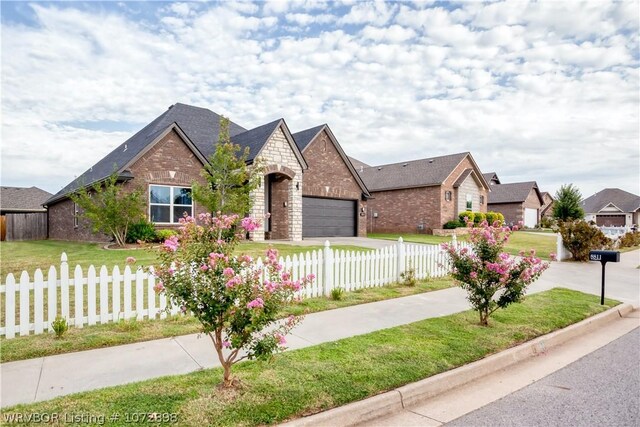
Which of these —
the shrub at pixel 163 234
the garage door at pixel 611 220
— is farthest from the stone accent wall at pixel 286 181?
the garage door at pixel 611 220

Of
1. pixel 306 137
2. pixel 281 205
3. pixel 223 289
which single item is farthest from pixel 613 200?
pixel 223 289

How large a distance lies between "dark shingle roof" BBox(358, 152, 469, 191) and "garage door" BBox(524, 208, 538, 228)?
19197 millimetres

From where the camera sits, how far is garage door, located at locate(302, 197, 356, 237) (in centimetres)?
2239

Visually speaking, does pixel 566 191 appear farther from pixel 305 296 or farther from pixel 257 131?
pixel 305 296

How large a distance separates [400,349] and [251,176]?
1227 cm

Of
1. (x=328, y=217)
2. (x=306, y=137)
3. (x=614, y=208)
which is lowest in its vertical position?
(x=328, y=217)

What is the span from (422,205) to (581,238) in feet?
49.1

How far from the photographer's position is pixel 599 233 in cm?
1567

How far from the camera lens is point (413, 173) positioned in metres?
32.0

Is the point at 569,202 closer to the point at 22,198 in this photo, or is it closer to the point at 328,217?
the point at 328,217

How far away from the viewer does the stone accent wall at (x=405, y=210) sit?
2944 centimetres

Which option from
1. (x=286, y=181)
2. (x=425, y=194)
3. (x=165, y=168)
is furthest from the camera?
(x=425, y=194)

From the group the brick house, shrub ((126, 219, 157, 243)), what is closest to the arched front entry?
the brick house

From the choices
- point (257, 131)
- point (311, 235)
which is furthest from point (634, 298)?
point (257, 131)
